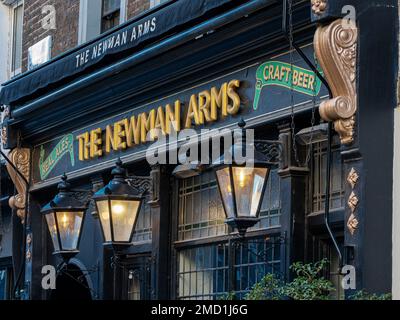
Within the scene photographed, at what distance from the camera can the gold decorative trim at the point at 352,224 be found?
11.6 m

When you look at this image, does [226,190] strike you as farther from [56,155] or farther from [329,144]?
[56,155]

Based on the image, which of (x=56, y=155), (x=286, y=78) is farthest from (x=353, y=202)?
(x=56, y=155)

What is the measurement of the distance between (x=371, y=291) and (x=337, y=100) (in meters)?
1.62

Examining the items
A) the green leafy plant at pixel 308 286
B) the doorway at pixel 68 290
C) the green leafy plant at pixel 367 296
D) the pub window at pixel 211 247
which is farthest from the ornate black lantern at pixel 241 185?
the doorway at pixel 68 290

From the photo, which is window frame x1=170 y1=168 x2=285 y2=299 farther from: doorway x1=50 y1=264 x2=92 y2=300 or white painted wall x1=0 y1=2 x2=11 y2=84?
white painted wall x1=0 y1=2 x2=11 y2=84

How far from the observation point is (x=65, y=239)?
48.5 feet

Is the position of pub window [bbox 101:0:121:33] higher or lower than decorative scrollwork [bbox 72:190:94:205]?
higher

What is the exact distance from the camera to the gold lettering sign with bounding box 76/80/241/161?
46.1 ft

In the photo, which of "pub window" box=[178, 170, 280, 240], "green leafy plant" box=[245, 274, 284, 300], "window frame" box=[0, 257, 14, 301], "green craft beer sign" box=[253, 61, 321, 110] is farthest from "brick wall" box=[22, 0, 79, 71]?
"green leafy plant" box=[245, 274, 284, 300]

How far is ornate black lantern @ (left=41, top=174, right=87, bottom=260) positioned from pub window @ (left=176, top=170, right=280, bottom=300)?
1315 millimetres

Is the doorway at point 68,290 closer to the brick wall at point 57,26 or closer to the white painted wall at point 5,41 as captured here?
the brick wall at point 57,26
